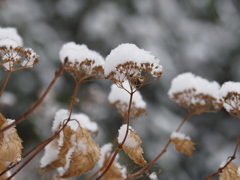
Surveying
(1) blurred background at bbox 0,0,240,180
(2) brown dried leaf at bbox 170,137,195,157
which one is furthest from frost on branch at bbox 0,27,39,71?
(1) blurred background at bbox 0,0,240,180

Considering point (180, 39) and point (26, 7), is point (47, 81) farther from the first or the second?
point (180, 39)

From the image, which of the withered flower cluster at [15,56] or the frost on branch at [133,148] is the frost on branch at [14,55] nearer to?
the withered flower cluster at [15,56]

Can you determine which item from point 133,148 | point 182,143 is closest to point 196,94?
point 182,143

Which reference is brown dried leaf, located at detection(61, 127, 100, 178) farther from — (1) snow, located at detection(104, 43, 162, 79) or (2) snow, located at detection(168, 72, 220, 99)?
(2) snow, located at detection(168, 72, 220, 99)

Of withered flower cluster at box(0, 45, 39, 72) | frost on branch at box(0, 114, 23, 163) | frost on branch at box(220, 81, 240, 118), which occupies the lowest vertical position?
frost on branch at box(0, 114, 23, 163)

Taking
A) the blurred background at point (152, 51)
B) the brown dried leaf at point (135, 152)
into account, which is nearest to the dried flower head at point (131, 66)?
the brown dried leaf at point (135, 152)

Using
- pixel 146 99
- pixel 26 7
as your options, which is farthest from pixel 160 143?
pixel 26 7

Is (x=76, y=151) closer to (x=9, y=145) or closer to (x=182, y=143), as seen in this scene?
(x=9, y=145)
